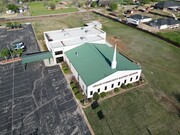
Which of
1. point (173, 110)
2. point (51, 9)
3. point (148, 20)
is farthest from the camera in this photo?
point (51, 9)

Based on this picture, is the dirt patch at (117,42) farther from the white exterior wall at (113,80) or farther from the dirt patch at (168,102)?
the dirt patch at (168,102)

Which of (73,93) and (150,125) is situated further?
(73,93)

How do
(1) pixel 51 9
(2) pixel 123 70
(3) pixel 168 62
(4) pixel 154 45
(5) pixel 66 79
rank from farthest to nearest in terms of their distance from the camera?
1. (1) pixel 51 9
2. (4) pixel 154 45
3. (3) pixel 168 62
4. (5) pixel 66 79
5. (2) pixel 123 70

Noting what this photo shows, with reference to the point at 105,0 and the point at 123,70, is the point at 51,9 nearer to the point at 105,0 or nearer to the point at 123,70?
the point at 105,0

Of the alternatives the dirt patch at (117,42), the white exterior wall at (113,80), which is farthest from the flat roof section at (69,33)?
the white exterior wall at (113,80)

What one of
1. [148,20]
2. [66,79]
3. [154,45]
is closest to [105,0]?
[148,20]

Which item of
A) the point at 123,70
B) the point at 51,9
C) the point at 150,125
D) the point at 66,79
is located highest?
the point at 51,9

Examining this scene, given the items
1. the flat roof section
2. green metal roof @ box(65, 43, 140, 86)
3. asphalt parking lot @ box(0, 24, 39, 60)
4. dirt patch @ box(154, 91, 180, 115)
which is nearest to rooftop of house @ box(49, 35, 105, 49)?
the flat roof section

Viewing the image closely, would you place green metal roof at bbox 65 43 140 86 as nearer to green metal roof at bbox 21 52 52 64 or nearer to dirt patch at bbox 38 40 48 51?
green metal roof at bbox 21 52 52 64
